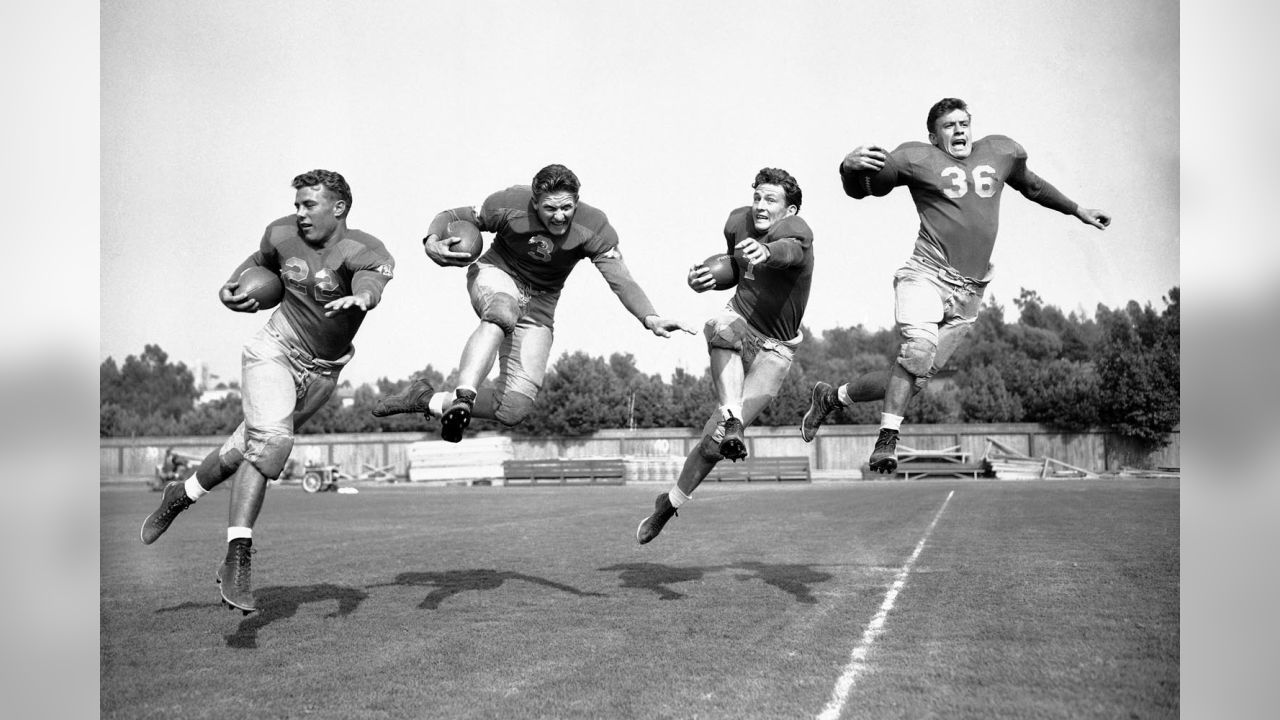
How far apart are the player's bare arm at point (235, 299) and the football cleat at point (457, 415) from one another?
145 centimetres

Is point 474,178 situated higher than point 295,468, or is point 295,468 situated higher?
point 474,178

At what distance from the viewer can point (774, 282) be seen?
7.21 m

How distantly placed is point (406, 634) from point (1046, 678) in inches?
155

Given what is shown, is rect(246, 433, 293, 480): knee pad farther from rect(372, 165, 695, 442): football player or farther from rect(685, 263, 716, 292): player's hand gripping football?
rect(685, 263, 716, 292): player's hand gripping football

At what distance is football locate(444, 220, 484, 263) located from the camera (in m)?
6.79

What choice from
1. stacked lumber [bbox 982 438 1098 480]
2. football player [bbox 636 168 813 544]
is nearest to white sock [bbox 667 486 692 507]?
football player [bbox 636 168 813 544]

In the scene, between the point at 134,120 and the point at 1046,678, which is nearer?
the point at 1046,678

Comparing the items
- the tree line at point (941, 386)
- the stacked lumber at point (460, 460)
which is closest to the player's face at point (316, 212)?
the tree line at point (941, 386)

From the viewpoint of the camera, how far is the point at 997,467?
94.9 feet

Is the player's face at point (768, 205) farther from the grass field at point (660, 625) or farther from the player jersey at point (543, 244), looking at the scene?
the grass field at point (660, 625)

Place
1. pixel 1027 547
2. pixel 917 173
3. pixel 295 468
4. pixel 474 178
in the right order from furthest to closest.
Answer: pixel 295 468 → pixel 1027 547 → pixel 474 178 → pixel 917 173

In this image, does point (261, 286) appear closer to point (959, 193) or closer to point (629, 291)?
point (629, 291)
